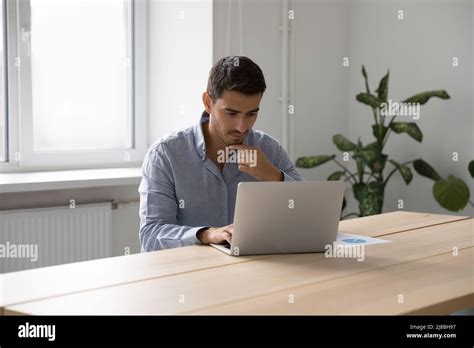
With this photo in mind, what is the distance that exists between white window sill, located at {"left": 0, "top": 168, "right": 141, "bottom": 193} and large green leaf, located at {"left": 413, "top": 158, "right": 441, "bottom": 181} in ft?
5.47

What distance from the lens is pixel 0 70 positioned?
402 cm

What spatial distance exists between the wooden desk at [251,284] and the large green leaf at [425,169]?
1.88 m

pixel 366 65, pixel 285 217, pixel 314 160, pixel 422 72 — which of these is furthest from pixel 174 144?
pixel 366 65

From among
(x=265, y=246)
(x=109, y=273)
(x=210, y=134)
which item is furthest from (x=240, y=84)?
(x=109, y=273)

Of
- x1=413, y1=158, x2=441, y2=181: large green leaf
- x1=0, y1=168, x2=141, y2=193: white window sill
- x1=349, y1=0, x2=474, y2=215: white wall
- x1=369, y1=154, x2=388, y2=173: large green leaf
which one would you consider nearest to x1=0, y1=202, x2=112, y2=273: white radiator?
x1=0, y1=168, x2=141, y2=193: white window sill

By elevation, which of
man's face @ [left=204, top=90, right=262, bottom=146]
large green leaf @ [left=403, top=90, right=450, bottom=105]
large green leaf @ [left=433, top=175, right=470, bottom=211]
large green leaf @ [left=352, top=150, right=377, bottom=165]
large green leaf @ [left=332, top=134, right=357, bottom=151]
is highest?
large green leaf @ [left=403, top=90, right=450, bottom=105]

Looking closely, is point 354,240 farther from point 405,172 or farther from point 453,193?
point 405,172

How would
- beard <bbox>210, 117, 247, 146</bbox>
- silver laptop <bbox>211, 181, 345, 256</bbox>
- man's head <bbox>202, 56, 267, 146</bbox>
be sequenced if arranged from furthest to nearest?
beard <bbox>210, 117, 247, 146</bbox> → man's head <bbox>202, 56, 267, 146</bbox> → silver laptop <bbox>211, 181, 345, 256</bbox>

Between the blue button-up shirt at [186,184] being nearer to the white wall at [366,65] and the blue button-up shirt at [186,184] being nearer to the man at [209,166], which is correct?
the man at [209,166]

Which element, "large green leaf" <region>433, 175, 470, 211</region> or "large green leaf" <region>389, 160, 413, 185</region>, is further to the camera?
"large green leaf" <region>389, 160, 413, 185</region>

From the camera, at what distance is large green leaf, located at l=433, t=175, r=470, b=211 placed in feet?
13.7

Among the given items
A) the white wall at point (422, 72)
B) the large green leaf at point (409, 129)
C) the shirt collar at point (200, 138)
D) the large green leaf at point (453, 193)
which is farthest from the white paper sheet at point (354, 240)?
the white wall at point (422, 72)

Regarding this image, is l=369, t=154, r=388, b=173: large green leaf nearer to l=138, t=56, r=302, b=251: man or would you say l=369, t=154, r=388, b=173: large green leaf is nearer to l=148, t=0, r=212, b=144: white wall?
l=148, t=0, r=212, b=144: white wall
